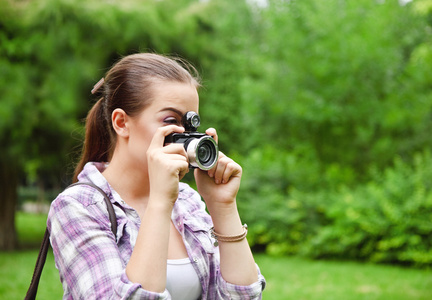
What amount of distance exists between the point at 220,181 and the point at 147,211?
0.43 m

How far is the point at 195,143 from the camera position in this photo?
170 centimetres

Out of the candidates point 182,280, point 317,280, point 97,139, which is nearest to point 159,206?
point 182,280

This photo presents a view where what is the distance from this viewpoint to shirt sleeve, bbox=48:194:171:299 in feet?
4.97

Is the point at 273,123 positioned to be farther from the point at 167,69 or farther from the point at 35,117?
the point at 167,69

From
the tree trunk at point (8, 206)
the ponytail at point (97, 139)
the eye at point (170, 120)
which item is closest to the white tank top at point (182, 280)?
the eye at point (170, 120)

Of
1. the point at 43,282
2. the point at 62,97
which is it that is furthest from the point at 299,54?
the point at 43,282

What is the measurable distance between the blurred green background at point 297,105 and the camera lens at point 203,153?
563 cm

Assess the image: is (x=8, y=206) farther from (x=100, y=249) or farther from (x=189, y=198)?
(x=100, y=249)

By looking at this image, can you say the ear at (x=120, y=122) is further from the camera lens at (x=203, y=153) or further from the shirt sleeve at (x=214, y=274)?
the shirt sleeve at (x=214, y=274)

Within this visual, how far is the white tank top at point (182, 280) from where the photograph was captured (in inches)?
65.8

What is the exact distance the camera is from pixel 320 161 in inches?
403

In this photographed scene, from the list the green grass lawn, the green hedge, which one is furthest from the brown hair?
the green hedge

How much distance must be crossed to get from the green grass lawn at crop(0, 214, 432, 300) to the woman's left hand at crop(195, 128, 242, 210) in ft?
14.1

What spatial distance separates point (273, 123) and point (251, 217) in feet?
8.09
